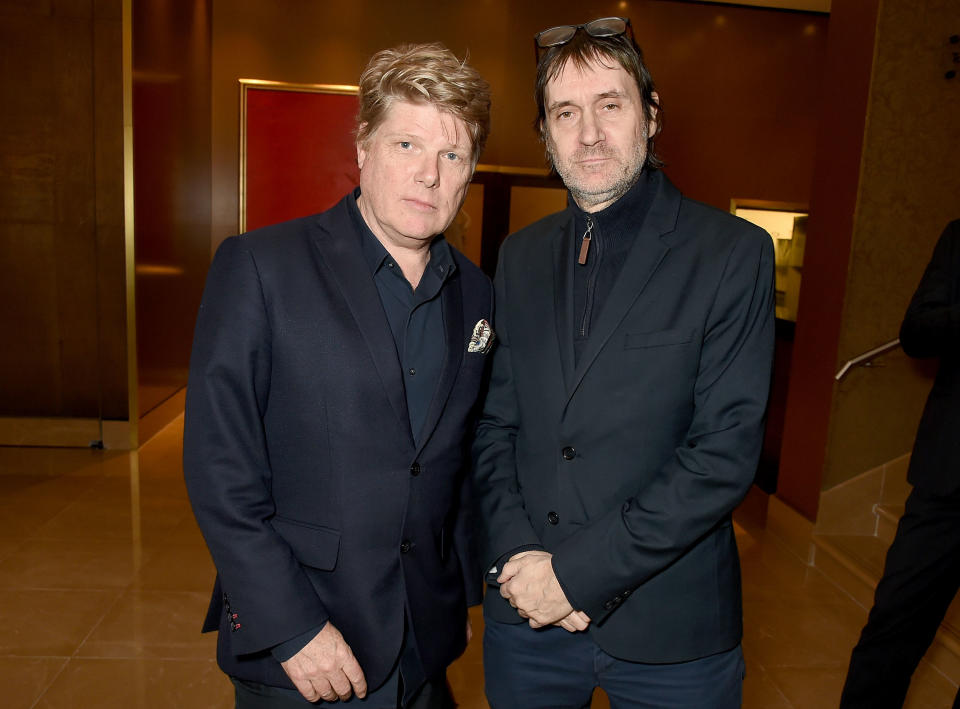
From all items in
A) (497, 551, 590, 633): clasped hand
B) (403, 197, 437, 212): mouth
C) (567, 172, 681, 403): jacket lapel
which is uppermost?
(403, 197, 437, 212): mouth

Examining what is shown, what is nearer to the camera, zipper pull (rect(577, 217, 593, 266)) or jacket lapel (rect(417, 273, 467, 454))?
jacket lapel (rect(417, 273, 467, 454))

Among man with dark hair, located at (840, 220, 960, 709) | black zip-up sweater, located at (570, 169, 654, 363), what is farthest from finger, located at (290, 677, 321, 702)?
man with dark hair, located at (840, 220, 960, 709)

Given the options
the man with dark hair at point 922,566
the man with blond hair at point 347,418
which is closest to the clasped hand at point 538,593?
the man with blond hair at point 347,418

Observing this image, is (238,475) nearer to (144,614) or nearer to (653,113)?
(653,113)

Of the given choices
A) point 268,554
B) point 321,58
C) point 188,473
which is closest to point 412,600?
point 268,554

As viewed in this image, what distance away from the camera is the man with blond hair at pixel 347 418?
1.36 metres

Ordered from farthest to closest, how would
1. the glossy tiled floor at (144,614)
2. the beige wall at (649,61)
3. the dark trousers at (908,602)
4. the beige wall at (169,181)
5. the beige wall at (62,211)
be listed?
1. the beige wall at (649,61)
2. the beige wall at (169,181)
3. the beige wall at (62,211)
4. the glossy tiled floor at (144,614)
5. the dark trousers at (908,602)

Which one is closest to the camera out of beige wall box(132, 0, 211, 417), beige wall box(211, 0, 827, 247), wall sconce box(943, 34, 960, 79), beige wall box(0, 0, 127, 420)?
wall sconce box(943, 34, 960, 79)

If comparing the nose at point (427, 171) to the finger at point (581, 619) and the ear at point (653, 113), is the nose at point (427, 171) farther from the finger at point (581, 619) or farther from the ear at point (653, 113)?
the finger at point (581, 619)

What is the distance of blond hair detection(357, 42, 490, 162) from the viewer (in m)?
1.44

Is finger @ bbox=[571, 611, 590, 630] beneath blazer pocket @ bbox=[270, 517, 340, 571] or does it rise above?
beneath

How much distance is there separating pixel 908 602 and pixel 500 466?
1.63 metres

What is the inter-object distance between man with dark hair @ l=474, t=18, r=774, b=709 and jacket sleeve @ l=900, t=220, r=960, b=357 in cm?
148

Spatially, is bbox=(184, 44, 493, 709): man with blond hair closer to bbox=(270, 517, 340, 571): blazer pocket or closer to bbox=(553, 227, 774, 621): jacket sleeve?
bbox=(270, 517, 340, 571): blazer pocket
